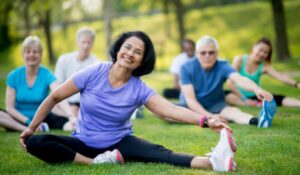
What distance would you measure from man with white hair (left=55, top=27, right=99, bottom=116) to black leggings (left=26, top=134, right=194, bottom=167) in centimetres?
374

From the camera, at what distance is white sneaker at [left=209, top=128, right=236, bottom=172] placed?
13.1ft

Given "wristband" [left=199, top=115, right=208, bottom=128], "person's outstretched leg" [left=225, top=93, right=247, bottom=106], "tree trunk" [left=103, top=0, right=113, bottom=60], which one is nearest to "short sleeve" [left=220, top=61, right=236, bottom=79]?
"person's outstretched leg" [left=225, top=93, right=247, bottom=106]

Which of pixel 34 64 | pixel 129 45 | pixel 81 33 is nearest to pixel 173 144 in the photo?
pixel 129 45

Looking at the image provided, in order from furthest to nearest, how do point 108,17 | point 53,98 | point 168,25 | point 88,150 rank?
1. point 168,25
2. point 108,17
3. point 88,150
4. point 53,98

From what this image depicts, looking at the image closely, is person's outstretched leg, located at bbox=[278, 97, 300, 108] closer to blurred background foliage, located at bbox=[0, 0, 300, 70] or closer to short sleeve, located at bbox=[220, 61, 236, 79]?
short sleeve, located at bbox=[220, 61, 236, 79]

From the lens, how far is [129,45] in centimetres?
442

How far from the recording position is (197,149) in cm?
529

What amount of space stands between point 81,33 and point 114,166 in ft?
14.4

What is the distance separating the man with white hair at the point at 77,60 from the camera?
27.3ft

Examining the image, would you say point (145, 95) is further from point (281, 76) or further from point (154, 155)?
point (281, 76)

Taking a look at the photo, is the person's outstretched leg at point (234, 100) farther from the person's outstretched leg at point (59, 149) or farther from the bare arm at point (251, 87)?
the person's outstretched leg at point (59, 149)

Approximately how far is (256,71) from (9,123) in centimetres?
486

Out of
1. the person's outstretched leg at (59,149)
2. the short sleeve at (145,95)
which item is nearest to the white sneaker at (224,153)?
the short sleeve at (145,95)

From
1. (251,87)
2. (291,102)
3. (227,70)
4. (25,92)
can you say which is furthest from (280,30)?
(25,92)
